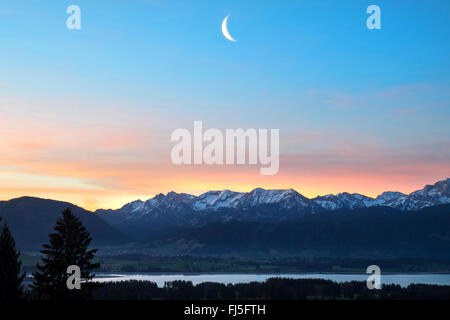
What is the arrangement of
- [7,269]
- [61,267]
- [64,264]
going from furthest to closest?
[7,269], [64,264], [61,267]

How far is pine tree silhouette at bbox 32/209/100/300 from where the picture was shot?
65.5 m

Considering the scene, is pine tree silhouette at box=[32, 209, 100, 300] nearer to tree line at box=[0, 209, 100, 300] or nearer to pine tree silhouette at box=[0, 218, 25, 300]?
tree line at box=[0, 209, 100, 300]

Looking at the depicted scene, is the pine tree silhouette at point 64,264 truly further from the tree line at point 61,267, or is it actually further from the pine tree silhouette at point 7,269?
the pine tree silhouette at point 7,269

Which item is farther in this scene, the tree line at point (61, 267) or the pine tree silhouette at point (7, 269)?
the pine tree silhouette at point (7, 269)

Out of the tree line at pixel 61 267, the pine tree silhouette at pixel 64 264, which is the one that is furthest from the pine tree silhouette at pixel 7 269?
the pine tree silhouette at pixel 64 264

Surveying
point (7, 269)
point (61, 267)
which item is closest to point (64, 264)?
point (61, 267)

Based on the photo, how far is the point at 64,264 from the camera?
2643 inches

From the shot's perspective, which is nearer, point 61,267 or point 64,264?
point 61,267

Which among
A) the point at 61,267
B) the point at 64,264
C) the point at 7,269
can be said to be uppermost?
the point at 64,264

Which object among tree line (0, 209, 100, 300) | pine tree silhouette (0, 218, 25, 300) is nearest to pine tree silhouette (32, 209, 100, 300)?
tree line (0, 209, 100, 300)

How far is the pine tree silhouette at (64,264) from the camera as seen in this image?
6550 centimetres

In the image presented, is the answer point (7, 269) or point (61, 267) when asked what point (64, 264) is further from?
point (7, 269)
